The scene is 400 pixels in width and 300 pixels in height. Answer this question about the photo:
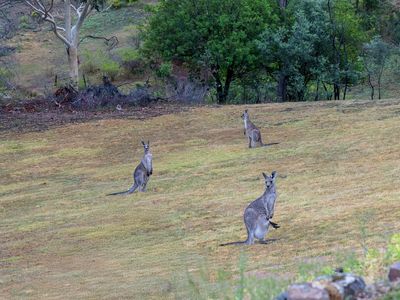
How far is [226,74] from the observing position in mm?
40312

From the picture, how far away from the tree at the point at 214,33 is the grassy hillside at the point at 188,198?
19.9 ft

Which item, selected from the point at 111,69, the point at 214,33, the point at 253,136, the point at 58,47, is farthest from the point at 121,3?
the point at 253,136

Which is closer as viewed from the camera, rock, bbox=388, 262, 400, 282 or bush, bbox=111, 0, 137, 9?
rock, bbox=388, 262, 400, 282

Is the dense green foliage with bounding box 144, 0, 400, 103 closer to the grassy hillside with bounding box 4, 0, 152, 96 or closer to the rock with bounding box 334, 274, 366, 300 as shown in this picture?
the grassy hillside with bounding box 4, 0, 152, 96

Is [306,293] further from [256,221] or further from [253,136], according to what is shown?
[253,136]

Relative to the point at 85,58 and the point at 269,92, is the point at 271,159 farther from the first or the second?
the point at 85,58

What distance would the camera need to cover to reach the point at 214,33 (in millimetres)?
39125

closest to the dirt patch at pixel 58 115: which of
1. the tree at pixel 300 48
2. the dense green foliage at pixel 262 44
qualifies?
the dense green foliage at pixel 262 44

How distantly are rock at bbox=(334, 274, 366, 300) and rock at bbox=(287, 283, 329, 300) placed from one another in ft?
0.79

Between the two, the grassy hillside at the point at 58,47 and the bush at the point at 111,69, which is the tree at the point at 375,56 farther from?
the bush at the point at 111,69

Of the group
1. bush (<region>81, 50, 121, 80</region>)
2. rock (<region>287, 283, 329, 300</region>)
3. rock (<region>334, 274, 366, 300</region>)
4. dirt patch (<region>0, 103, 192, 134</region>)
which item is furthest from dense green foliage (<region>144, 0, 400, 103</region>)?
rock (<region>287, 283, 329, 300</region>)

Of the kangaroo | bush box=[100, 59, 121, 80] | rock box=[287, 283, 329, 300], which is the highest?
rock box=[287, 283, 329, 300]

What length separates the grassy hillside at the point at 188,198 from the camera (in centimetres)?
1236

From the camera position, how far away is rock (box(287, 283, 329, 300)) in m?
6.42
